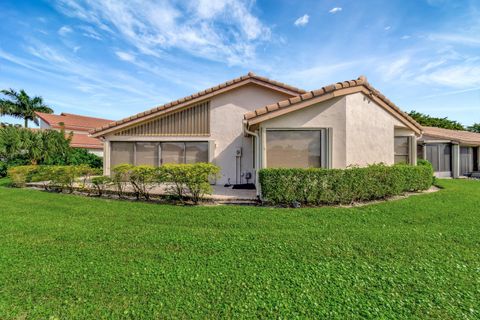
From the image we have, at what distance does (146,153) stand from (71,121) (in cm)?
3171

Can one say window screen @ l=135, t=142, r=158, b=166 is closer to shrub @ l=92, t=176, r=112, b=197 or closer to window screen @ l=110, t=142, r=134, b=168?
window screen @ l=110, t=142, r=134, b=168

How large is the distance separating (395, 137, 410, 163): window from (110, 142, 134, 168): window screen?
569 inches

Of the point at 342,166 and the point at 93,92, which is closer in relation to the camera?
the point at 342,166

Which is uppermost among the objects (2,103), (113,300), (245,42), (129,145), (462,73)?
(2,103)

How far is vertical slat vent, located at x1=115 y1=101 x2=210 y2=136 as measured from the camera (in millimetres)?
12562

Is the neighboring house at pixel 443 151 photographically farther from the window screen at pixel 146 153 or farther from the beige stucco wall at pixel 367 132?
the window screen at pixel 146 153

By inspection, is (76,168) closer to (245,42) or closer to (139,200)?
(139,200)

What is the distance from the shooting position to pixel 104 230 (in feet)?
18.1

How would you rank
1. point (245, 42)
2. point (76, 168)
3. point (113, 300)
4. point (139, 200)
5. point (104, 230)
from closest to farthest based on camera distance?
point (113, 300), point (104, 230), point (139, 200), point (76, 168), point (245, 42)

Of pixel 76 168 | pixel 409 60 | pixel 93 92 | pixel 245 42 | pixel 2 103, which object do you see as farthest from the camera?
pixel 2 103

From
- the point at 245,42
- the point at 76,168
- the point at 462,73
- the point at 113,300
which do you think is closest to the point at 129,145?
the point at 76,168

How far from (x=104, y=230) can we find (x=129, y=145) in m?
8.34

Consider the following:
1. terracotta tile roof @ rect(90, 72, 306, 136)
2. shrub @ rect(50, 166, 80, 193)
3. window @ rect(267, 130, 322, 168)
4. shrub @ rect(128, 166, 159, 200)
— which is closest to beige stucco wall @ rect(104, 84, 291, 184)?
terracotta tile roof @ rect(90, 72, 306, 136)

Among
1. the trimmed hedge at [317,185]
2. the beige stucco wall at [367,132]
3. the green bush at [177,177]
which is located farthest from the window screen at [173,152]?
the beige stucco wall at [367,132]
